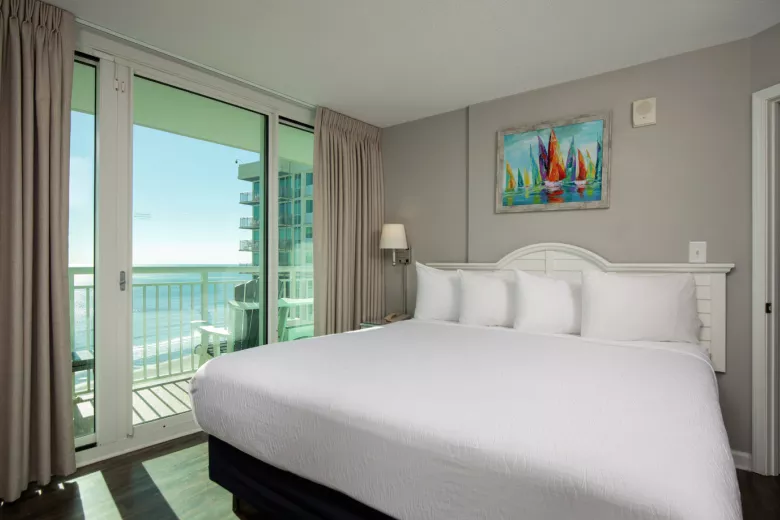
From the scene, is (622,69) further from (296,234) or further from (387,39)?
(296,234)

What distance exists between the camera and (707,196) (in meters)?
2.58

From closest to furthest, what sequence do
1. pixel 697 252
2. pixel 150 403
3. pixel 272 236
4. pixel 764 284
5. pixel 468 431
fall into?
pixel 468 431, pixel 764 284, pixel 697 252, pixel 150 403, pixel 272 236

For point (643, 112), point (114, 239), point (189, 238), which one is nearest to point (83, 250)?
point (114, 239)

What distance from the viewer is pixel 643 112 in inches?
110

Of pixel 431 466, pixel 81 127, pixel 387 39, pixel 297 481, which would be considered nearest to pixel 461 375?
pixel 431 466

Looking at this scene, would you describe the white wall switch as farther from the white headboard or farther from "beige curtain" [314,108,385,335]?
"beige curtain" [314,108,385,335]

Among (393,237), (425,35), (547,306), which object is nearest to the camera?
(425,35)

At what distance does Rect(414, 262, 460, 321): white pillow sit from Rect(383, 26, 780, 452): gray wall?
40 cm

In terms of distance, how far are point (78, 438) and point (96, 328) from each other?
A: 62 cm

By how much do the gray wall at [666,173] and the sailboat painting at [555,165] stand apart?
72 millimetres

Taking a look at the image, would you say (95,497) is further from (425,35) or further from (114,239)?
(425,35)

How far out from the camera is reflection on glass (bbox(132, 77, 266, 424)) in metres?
2.81

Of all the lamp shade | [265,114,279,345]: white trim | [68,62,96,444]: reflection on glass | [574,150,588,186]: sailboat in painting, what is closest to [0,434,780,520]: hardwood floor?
[68,62,96,444]: reflection on glass

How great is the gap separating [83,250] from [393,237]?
7.33 ft
